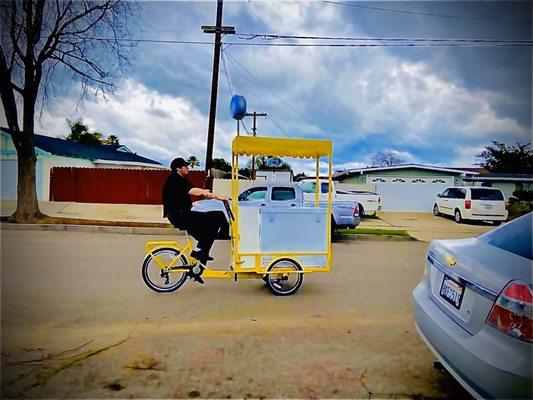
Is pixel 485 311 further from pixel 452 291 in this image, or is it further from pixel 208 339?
pixel 208 339

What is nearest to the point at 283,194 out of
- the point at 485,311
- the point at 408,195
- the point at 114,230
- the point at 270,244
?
the point at 270,244

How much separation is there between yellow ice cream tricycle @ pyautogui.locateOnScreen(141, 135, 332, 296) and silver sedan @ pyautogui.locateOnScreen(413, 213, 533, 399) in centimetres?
218

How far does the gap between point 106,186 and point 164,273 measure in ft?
57.0

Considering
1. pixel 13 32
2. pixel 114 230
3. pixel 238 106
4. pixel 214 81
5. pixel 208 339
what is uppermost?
pixel 13 32

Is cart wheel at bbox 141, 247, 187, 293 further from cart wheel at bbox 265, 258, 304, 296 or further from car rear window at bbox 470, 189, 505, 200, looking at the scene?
car rear window at bbox 470, 189, 505, 200

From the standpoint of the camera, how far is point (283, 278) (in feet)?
17.4

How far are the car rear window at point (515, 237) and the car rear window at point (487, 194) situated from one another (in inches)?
619

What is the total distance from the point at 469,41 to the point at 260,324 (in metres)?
12.4

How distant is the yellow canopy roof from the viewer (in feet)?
15.6

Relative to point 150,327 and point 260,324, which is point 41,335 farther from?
point 260,324

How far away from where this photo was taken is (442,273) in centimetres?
284

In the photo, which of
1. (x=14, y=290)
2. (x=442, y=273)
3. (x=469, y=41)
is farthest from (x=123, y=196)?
(x=442, y=273)

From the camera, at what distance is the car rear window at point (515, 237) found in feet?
8.20

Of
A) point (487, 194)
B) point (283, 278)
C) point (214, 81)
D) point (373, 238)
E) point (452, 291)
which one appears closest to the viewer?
point (452, 291)
